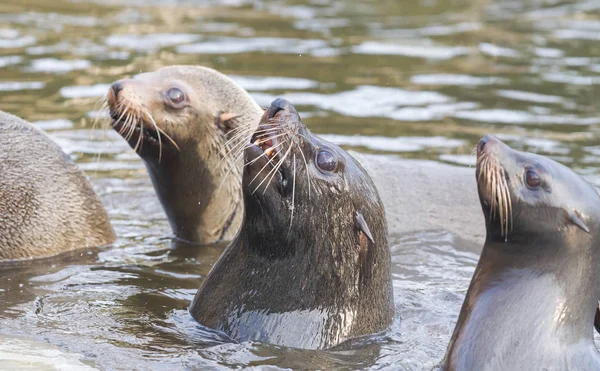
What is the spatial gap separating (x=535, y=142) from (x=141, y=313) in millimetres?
5425

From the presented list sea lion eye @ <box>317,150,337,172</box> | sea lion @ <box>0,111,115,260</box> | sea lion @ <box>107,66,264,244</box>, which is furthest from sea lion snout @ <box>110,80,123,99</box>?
sea lion eye @ <box>317,150,337,172</box>

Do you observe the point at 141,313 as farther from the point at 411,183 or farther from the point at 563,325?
the point at 411,183

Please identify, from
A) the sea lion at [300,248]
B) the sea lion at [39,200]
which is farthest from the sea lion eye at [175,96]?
the sea lion at [300,248]

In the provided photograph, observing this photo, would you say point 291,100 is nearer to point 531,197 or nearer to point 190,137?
point 190,137

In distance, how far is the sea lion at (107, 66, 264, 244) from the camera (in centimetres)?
830

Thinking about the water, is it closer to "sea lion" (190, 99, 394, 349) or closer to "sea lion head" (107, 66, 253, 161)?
"sea lion" (190, 99, 394, 349)

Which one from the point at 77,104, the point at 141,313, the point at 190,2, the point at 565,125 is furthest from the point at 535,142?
the point at 190,2

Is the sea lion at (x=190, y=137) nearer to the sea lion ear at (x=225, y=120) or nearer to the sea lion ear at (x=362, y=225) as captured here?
the sea lion ear at (x=225, y=120)

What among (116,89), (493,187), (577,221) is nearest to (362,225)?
(493,187)

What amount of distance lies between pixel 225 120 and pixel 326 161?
8.60 feet

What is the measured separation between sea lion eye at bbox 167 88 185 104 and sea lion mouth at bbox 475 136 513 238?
10.2 ft

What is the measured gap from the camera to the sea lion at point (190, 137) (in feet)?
27.2

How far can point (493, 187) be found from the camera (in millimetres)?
5859

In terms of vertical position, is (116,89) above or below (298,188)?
above
